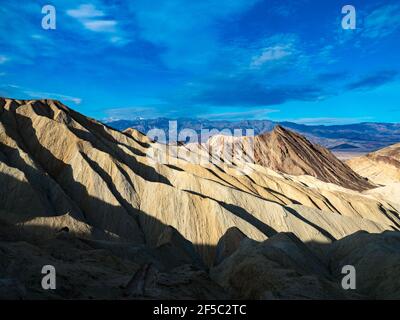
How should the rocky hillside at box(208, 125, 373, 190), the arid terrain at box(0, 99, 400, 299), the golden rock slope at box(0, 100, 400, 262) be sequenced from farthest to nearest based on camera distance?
the rocky hillside at box(208, 125, 373, 190) < the golden rock slope at box(0, 100, 400, 262) < the arid terrain at box(0, 99, 400, 299)

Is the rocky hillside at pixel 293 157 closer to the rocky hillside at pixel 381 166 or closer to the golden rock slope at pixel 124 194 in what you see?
the rocky hillside at pixel 381 166

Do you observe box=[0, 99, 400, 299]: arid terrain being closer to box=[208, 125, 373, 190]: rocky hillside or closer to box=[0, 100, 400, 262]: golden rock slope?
box=[0, 100, 400, 262]: golden rock slope

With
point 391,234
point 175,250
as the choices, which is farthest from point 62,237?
point 391,234

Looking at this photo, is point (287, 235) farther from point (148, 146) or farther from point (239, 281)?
point (148, 146)

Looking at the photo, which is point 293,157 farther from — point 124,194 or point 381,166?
point 124,194

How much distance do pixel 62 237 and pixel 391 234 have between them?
3126cm

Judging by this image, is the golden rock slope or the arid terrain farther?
the golden rock slope

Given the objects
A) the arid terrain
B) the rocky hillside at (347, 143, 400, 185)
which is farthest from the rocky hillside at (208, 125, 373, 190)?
the rocky hillside at (347, 143, 400, 185)

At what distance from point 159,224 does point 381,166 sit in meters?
111

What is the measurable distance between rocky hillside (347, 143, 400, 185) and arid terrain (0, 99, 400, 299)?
49177 millimetres

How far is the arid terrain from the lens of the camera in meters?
22.0

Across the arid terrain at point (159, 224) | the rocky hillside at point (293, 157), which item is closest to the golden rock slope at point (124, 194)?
the arid terrain at point (159, 224)

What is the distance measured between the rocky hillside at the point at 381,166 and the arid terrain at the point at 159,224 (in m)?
49.2
